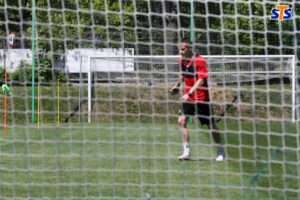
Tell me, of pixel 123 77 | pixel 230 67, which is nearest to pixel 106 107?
pixel 230 67

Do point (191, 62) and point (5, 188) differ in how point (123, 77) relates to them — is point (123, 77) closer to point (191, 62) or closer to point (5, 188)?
point (191, 62)

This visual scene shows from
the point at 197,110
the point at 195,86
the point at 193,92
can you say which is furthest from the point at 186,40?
the point at 197,110

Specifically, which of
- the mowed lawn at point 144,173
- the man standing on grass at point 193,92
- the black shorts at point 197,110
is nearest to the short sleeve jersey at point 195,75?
the man standing on grass at point 193,92

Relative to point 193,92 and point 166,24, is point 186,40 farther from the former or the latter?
point 193,92

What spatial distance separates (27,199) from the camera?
21.3 feet

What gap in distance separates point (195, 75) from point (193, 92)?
0.74ft

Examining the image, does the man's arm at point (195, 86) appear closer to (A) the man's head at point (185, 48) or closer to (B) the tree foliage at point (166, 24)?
(A) the man's head at point (185, 48)

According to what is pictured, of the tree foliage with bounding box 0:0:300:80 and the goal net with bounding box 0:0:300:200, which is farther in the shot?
the tree foliage with bounding box 0:0:300:80

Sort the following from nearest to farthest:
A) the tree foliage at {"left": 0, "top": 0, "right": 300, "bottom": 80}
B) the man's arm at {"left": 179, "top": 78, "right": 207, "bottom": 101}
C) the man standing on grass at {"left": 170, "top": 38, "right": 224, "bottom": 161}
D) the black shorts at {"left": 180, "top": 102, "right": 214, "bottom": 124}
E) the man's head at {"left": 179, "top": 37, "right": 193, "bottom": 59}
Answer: the tree foliage at {"left": 0, "top": 0, "right": 300, "bottom": 80} → the man's head at {"left": 179, "top": 37, "right": 193, "bottom": 59} → the man's arm at {"left": 179, "top": 78, "right": 207, "bottom": 101} → the man standing on grass at {"left": 170, "top": 38, "right": 224, "bottom": 161} → the black shorts at {"left": 180, "top": 102, "right": 214, "bottom": 124}

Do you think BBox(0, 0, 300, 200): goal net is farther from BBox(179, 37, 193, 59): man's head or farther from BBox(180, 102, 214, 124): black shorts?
BBox(180, 102, 214, 124): black shorts

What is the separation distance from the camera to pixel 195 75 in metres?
8.62

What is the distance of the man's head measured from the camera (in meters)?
8.09

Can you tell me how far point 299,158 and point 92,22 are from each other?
11.0ft

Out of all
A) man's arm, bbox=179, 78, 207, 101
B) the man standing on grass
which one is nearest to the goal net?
the man standing on grass
